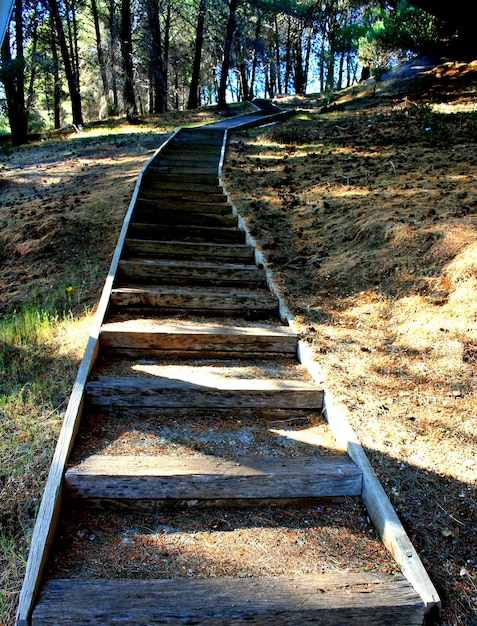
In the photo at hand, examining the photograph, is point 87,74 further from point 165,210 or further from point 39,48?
point 165,210

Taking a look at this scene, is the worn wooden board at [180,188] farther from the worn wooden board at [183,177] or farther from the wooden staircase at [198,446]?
the wooden staircase at [198,446]

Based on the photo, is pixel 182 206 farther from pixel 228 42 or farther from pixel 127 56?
pixel 228 42

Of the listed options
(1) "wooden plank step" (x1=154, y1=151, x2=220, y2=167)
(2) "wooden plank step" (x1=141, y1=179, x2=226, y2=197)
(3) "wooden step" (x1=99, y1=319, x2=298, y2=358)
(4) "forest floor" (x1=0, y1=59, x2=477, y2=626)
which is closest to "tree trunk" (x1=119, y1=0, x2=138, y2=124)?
(4) "forest floor" (x1=0, y1=59, x2=477, y2=626)

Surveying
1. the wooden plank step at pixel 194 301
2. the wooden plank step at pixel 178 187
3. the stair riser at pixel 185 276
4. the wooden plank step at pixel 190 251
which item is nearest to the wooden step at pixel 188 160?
the wooden plank step at pixel 178 187

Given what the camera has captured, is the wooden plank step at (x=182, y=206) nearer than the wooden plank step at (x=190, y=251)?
No

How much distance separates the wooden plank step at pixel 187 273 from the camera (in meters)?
5.03

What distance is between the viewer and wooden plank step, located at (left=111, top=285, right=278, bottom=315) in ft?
14.7

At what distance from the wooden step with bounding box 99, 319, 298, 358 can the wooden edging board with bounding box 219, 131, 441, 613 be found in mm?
464

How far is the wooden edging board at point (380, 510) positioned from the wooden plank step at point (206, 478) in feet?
0.30

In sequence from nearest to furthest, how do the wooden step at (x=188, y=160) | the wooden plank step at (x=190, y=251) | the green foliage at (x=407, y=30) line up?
the wooden plank step at (x=190, y=251) < the wooden step at (x=188, y=160) < the green foliage at (x=407, y=30)

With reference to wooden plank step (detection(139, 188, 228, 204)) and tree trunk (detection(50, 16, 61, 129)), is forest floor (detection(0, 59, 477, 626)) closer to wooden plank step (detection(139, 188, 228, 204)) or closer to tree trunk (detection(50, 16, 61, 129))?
wooden plank step (detection(139, 188, 228, 204))

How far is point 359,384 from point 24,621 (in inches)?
96.7

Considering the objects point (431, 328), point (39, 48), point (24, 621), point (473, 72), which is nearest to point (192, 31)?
point (39, 48)

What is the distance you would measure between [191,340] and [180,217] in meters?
3.37
